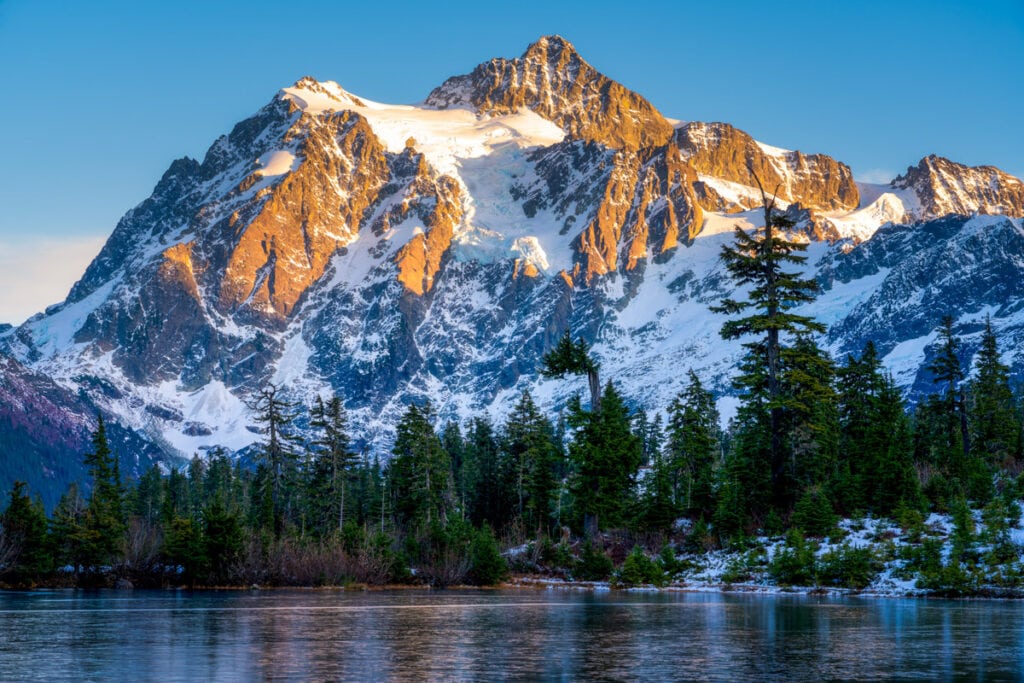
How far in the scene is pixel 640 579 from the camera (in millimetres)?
67625

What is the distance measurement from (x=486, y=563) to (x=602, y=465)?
9.78 meters

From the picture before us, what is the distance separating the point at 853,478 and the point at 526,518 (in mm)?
35194

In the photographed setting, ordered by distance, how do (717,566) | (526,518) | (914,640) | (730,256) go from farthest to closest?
1. (526,518)
2. (730,256)
3. (717,566)
4. (914,640)

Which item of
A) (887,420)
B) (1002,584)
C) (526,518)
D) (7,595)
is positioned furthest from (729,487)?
(7,595)

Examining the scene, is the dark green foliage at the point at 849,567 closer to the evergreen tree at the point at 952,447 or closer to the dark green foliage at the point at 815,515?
the dark green foliage at the point at 815,515

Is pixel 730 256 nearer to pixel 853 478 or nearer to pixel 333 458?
pixel 853 478

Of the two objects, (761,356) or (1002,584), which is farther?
(761,356)

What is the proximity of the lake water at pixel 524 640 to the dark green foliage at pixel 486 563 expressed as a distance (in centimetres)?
1771

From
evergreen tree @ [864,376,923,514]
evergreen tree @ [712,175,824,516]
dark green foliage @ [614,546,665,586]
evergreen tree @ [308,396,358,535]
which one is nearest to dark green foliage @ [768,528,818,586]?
evergreen tree @ [864,376,923,514]

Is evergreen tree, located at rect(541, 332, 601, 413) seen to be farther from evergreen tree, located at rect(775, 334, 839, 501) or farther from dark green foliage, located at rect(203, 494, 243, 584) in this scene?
dark green foliage, located at rect(203, 494, 243, 584)

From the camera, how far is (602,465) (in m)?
74.7

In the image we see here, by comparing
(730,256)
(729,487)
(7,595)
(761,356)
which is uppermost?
(730,256)

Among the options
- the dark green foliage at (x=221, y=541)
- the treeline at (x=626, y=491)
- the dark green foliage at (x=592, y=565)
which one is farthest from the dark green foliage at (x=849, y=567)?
the dark green foliage at (x=221, y=541)

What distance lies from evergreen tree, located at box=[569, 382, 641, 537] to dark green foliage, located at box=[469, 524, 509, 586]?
600 centimetres
